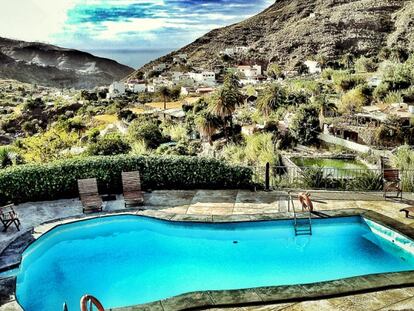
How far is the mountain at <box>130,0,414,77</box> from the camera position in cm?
8131

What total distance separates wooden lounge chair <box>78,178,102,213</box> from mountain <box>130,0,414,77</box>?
68.9 meters

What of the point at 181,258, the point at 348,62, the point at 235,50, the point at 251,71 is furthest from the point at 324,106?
the point at 235,50

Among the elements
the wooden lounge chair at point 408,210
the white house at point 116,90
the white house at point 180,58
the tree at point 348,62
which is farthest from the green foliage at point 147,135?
the white house at point 180,58

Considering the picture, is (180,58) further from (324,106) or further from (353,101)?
(324,106)

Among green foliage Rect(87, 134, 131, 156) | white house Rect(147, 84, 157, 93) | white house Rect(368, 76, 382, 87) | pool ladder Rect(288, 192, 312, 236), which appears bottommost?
pool ladder Rect(288, 192, 312, 236)

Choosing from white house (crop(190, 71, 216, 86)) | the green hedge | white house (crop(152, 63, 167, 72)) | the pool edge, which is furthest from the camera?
white house (crop(152, 63, 167, 72))

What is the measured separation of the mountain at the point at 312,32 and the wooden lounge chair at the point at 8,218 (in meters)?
70.5

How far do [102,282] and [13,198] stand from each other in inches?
152

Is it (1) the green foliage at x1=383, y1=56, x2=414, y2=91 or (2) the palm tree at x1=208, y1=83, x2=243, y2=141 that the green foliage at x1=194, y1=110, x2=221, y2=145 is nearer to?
(2) the palm tree at x1=208, y1=83, x2=243, y2=141

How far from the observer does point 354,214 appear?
30.2ft

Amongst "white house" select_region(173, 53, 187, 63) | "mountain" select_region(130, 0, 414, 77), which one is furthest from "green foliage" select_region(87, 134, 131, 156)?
"white house" select_region(173, 53, 187, 63)

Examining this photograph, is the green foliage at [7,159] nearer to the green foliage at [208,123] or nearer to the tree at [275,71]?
the green foliage at [208,123]

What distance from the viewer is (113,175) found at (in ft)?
35.2

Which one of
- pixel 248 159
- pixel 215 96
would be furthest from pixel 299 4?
pixel 248 159
